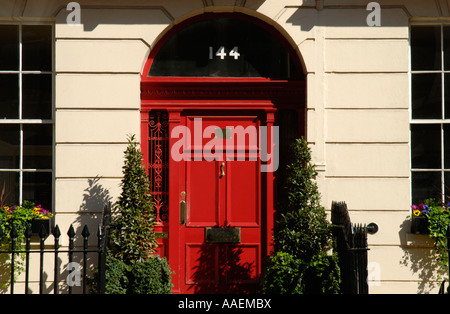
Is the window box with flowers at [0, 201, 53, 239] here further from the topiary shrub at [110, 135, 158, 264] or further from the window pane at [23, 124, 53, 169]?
the topiary shrub at [110, 135, 158, 264]

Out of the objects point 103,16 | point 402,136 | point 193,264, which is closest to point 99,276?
point 193,264

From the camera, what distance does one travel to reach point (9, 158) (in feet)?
26.2

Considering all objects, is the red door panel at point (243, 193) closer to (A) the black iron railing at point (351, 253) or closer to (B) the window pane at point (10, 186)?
(A) the black iron railing at point (351, 253)

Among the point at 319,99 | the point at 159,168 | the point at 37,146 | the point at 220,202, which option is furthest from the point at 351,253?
the point at 37,146

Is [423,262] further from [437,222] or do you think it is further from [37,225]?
[37,225]

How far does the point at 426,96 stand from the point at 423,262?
2.17m

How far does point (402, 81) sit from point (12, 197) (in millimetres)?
5303

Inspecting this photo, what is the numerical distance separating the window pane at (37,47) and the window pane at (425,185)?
5053mm

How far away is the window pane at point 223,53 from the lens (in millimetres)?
8188

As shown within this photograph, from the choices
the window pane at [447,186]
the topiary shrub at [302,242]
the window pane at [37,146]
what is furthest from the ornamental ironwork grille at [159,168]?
the window pane at [447,186]

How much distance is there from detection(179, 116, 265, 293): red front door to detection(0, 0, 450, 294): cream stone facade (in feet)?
2.88

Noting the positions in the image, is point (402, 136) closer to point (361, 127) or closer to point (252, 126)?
point (361, 127)

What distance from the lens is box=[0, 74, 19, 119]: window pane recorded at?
316 inches

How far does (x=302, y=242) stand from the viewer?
730 centimetres
